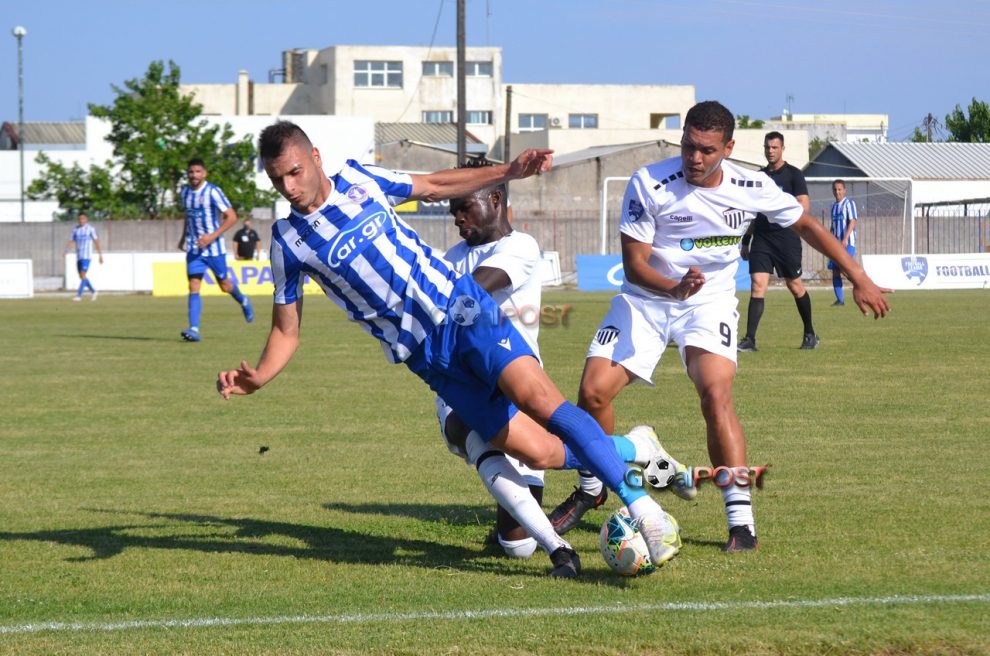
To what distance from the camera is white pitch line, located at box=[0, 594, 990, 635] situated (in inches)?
191

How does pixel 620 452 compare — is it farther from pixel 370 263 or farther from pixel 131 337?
pixel 131 337

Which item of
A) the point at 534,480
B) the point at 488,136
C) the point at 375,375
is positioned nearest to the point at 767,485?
the point at 534,480

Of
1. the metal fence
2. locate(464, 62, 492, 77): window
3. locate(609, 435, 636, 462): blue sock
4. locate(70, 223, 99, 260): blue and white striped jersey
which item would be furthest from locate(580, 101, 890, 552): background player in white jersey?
locate(464, 62, 492, 77): window

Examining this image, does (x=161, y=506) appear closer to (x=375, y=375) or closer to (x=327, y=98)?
(x=375, y=375)

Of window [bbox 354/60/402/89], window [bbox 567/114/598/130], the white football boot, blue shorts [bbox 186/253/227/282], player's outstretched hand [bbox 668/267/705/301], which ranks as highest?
window [bbox 354/60/402/89]

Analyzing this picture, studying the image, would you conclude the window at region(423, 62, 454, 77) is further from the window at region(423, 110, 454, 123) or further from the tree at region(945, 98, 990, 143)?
the tree at region(945, 98, 990, 143)

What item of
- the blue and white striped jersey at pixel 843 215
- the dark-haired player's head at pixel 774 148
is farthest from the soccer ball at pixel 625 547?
the blue and white striped jersey at pixel 843 215

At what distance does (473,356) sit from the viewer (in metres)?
5.39

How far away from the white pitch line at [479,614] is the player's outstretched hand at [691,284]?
1540 millimetres

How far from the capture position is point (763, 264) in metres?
15.7

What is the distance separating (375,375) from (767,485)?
729 cm

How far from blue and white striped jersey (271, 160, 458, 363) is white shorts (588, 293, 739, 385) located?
4.27 feet

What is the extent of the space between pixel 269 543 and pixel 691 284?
7.96ft

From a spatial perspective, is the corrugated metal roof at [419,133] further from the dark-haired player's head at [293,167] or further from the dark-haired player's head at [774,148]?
the dark-haired player's head at [293,167]
